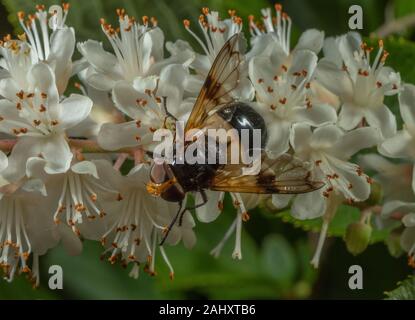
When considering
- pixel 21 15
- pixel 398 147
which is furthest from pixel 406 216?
pixel 21 15

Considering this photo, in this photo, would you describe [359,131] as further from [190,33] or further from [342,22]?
[342,22]

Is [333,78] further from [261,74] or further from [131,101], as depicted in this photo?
[131,101]

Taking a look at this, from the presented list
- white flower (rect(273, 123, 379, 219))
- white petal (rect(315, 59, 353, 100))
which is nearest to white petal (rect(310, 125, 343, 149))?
white flower (rect(273, 123, 379, 219))

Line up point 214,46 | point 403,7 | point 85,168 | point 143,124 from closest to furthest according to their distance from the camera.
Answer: point 85,168, point 143,124, point 214,46, point 403,7

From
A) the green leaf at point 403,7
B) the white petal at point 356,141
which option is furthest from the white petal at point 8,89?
the green leaf at point 403,7

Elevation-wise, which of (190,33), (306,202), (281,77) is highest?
(190,33)

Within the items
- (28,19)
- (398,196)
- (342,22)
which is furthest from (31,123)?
(342,22)

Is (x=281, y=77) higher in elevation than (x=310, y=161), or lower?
higher

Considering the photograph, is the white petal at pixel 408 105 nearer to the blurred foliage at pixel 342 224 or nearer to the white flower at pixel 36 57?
the blurred foliage at pixel 342 224
